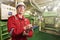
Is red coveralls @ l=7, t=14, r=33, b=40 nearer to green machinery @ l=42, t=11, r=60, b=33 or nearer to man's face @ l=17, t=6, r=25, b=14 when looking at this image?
man's face @ l=17, t=6, r=25, b=14

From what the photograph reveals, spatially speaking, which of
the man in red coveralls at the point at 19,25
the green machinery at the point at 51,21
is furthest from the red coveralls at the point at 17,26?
the green machinery at the point at 51,21

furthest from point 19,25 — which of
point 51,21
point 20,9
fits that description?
point 51,21

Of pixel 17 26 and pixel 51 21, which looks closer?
pixel 17 26

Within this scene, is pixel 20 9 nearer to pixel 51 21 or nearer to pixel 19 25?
pixel 19 25

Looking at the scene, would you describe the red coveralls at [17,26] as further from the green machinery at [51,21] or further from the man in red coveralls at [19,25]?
the green machinery at [51,21]

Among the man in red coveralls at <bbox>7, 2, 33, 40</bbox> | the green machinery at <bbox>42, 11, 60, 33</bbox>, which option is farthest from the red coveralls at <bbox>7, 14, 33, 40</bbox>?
the green machinery at <bbox>42, 11, 60, 33</bbox>

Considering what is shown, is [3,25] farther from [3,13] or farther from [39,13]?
[39,13]

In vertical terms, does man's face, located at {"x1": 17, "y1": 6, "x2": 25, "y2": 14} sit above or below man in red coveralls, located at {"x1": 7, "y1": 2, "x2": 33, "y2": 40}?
above

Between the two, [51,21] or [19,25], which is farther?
[51,21]

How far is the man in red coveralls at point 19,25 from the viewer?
1.57 meters

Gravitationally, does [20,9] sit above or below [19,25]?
above

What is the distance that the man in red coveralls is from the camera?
1.57 m

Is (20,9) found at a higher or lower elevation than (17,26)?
higher

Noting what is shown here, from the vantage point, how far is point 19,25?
1.61 m
